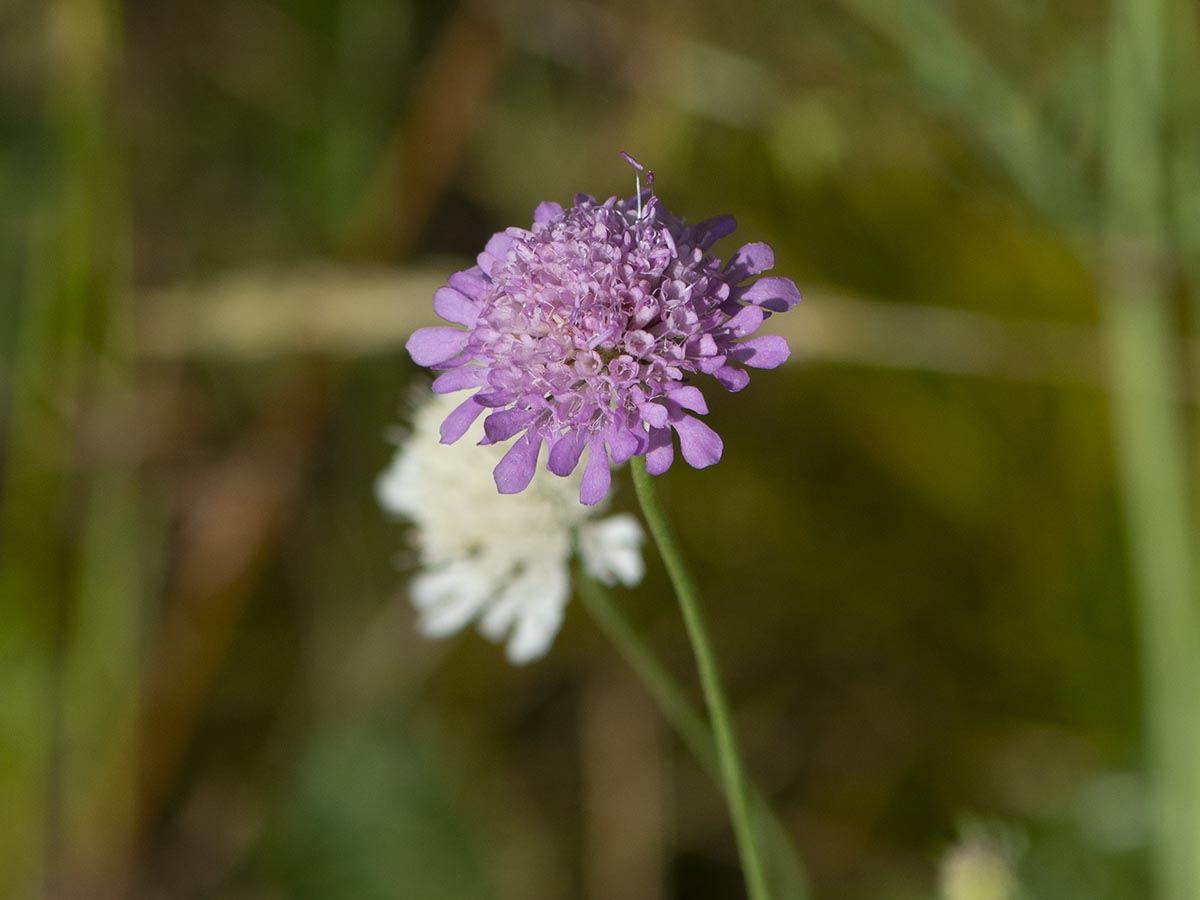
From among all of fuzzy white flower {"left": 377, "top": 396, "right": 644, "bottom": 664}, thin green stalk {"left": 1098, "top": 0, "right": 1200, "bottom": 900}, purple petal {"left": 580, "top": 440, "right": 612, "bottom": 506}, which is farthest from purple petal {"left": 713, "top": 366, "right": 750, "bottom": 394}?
thin green stalk {"left": 1098, "top": 0, "right": 1200, "bottom": 900}

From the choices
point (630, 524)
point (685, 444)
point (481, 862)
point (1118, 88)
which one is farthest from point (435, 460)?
point (1118, 88)

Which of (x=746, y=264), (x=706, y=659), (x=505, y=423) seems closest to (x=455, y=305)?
(x=505, y=423)

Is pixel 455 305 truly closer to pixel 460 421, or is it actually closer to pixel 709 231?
pixel 460 421

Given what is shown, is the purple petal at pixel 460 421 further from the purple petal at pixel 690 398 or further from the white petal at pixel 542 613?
the white petal at pixel 542 613

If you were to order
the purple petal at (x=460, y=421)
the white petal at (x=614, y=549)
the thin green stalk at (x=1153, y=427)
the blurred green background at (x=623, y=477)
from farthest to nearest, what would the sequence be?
the blurred green background at (x=623, y=477) → the thin green stalk at (x=1153, y=427) → the white petal at (x=614, y=549) → the purple petal at (x=460, y=421)

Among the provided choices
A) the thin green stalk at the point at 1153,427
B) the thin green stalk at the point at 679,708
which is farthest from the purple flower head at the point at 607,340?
the thin green stalk at the point at 1153,427

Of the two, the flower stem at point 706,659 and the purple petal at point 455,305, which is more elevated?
the purple petal at point 455,305

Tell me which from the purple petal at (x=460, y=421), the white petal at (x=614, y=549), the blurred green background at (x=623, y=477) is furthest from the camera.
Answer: the blurred green background at (x=623, y=477)
